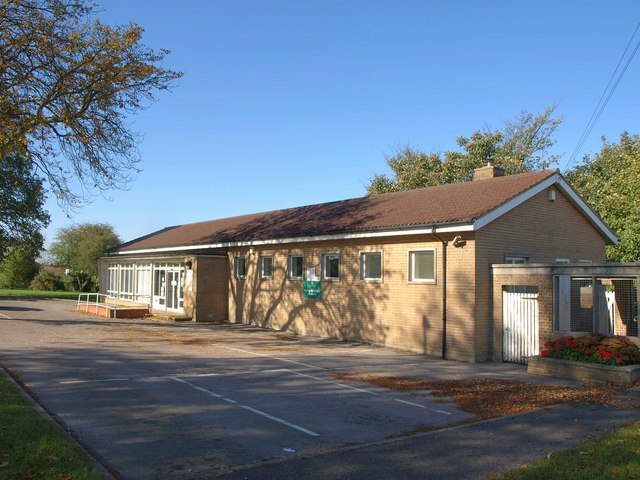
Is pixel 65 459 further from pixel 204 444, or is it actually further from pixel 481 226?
pixel 481 226

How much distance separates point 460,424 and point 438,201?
10.9 meters

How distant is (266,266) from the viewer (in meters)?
23.2

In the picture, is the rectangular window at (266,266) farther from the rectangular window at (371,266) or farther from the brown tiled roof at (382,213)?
the rectangular window at (371,266)

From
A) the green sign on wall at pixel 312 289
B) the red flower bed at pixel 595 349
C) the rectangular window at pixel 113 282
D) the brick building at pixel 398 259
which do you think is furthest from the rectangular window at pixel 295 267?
the rectangular window at pixel 113 282

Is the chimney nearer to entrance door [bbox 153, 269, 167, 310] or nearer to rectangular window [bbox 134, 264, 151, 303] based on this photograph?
entrance door [bbox 153, 269, 167, 310]

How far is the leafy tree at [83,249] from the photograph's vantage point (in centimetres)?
6275

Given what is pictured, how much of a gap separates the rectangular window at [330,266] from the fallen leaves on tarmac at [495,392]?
705cm

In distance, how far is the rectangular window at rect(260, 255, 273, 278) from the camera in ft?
74.8

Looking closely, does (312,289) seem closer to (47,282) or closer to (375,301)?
(375,301)

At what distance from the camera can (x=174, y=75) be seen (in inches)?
568

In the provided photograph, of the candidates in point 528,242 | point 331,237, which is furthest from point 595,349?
point 331,237

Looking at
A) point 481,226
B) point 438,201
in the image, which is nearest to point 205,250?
point 438,201

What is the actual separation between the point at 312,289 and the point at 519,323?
7.82 meters

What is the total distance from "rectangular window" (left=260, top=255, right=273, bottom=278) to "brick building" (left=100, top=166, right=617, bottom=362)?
0.13 feet
